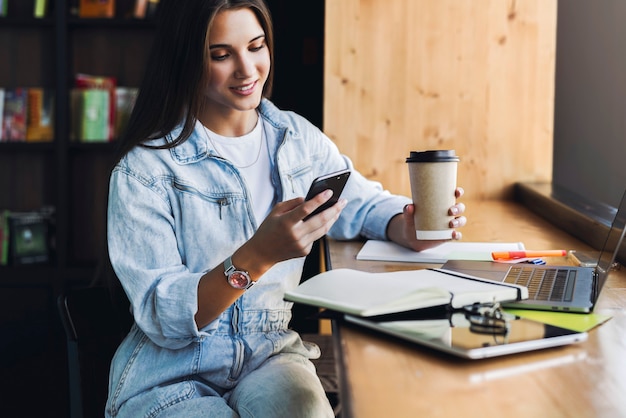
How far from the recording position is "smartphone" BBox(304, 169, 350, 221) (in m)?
1.06

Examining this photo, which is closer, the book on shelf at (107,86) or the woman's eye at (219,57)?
the woman's eye at (219,57)

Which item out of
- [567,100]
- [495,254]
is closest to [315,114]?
[567,100]

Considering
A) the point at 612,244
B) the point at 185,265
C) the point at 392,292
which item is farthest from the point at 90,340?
the point at 612,244

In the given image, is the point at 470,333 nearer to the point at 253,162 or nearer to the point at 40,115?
the point at 253,162

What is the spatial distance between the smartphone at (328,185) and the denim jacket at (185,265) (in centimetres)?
24

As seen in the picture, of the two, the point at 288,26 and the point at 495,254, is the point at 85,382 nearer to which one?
the point at 495,254

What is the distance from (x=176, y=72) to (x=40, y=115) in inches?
85.3

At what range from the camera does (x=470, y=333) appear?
0.82 metres

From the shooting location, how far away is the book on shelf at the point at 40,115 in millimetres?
3322

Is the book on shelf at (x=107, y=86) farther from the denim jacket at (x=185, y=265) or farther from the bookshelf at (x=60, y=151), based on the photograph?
the denim jacket at (x=185, y=265)

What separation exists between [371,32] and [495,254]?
105 cm

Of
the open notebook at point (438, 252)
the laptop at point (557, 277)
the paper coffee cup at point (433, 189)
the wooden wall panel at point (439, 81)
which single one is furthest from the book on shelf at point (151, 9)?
the laptop at point (557, 277)

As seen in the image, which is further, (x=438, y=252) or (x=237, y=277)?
(x=438, y=252)

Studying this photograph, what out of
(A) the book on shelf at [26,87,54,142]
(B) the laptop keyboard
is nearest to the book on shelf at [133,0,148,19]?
(A) the book on shelf at [26,87,54,142]
